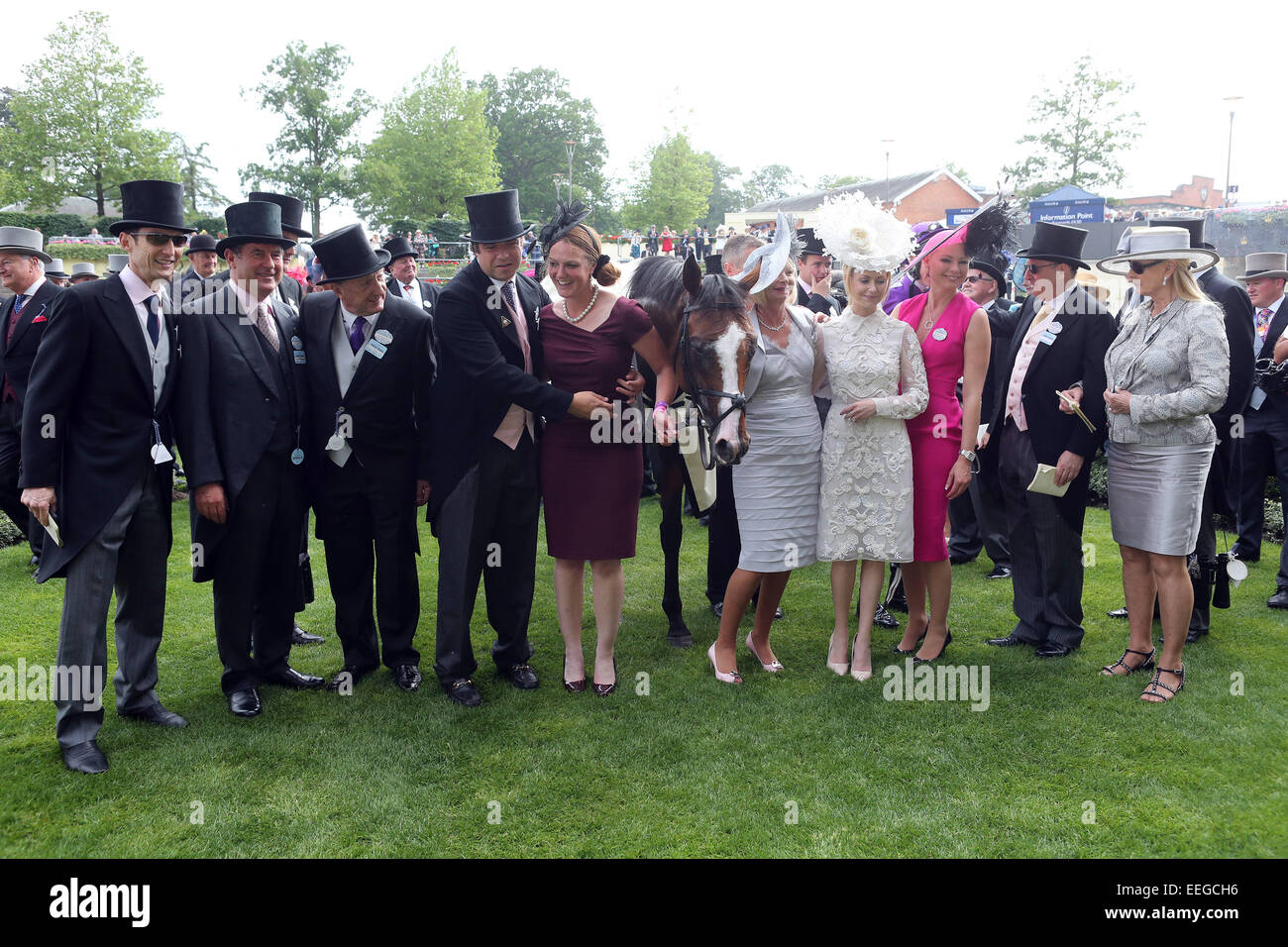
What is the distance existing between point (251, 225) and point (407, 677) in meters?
2.47

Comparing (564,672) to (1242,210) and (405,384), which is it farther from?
(1242,210)

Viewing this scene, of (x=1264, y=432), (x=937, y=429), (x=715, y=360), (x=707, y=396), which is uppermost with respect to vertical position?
(x=715, y=360)

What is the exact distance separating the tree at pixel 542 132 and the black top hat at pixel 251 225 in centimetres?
6510

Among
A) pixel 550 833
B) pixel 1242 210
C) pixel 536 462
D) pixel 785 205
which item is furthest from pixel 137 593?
pixel 785 205

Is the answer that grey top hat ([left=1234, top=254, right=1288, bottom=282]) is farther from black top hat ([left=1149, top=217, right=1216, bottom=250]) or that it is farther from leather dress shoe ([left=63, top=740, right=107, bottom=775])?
leather dress shoe ([left=63, top=740, right=107, bottom=775])

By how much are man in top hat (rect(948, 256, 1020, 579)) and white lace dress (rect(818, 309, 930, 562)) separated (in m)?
1.10

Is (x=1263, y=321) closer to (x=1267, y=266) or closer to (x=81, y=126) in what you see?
(x=1267, y=266)

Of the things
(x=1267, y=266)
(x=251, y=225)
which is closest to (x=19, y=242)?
(x=251, y=225)

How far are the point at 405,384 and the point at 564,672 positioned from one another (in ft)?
5.82

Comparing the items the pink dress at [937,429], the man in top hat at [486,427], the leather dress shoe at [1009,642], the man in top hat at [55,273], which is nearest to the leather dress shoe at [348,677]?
the man in top hat at [486,427]

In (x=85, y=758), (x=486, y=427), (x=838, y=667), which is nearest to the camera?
(x=85, y=758)

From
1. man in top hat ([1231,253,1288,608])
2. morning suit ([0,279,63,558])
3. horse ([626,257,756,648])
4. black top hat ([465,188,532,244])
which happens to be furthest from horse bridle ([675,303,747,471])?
morning suit ([0,279,63,558])

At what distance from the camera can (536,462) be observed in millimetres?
4723

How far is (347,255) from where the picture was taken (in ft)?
14.3
